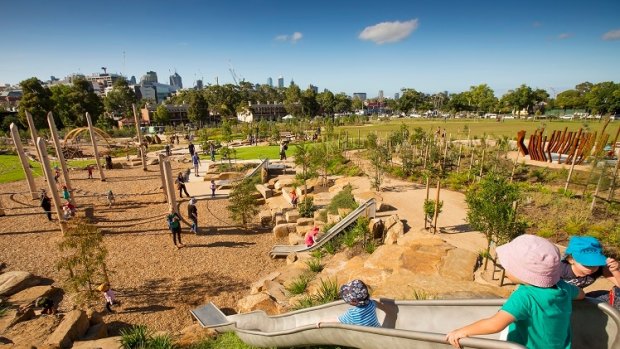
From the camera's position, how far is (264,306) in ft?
24.5

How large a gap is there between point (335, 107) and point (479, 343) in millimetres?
96018

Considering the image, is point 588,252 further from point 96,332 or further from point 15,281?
point 15,281

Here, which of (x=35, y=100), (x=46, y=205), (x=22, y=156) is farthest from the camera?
(x=35, y=100)

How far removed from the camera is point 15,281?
31.5ft

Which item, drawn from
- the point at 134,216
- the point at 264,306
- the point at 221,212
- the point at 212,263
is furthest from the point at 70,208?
the point at 264,306

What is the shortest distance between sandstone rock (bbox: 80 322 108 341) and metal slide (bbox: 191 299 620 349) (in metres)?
2.77

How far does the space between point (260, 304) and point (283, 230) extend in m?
6.20

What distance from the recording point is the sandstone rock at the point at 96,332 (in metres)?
7.04

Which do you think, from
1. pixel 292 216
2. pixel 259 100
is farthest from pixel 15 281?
pixel 259 100

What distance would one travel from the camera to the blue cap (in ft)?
10.2

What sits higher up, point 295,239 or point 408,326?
point 408,326

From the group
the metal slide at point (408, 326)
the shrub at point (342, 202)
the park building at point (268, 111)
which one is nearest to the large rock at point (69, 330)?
the metal slide at point (408, 326)

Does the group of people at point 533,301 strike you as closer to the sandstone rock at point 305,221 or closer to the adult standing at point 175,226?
the sandstone rock at point 305,221

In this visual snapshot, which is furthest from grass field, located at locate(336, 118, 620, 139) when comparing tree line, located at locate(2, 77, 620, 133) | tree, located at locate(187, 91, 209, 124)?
tree, located at locate(187, 91, 209, 124)
